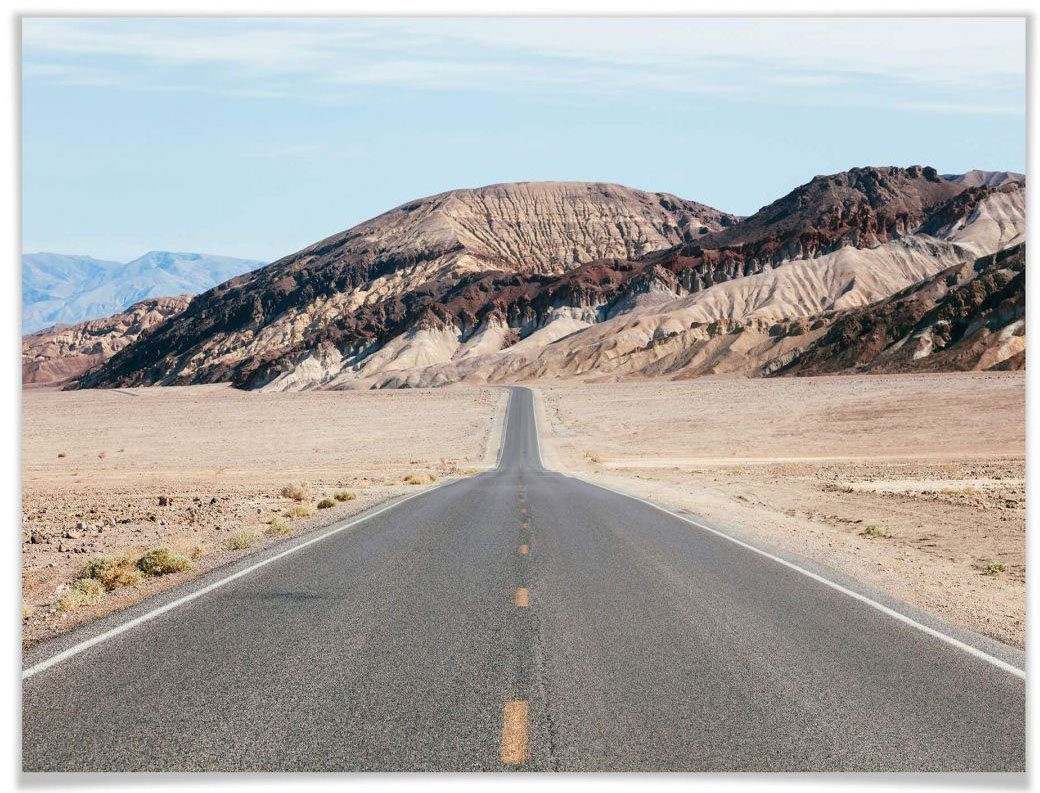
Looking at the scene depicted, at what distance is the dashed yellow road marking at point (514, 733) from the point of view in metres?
6.04

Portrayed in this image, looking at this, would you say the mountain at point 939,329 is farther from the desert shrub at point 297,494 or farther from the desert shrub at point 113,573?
the desert shrub at point 113,573

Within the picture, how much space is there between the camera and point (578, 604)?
36.4 ft

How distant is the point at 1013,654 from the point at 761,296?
172826 millimetres

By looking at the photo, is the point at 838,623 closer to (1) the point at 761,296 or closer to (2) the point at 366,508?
(2) the point at 366,508

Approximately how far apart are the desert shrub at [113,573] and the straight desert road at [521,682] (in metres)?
1.45

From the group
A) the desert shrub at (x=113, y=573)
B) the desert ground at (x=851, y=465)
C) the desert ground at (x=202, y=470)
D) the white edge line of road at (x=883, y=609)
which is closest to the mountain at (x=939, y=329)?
the desert ground at (x=851, y=465)

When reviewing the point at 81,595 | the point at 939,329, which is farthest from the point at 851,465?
the point at 939,329

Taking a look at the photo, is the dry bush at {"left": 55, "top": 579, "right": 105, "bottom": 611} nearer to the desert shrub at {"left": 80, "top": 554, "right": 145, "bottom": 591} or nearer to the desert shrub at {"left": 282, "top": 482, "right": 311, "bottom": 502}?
the desert shrub at {"left": 80, "top": 554, "right": 145, "bottom": 591}

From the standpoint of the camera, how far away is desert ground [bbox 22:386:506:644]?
15.6 meters

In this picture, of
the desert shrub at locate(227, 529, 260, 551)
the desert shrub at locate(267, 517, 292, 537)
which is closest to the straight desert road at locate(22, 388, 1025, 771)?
the desert shrub at locate(227, 529, 260, 551)

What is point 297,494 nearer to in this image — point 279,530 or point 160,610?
point 279,530

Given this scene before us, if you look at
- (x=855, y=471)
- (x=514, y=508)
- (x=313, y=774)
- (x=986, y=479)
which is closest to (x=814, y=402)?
(x=855, y=471)

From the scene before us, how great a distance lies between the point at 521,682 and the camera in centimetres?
773

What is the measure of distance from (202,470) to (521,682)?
1998 inches
